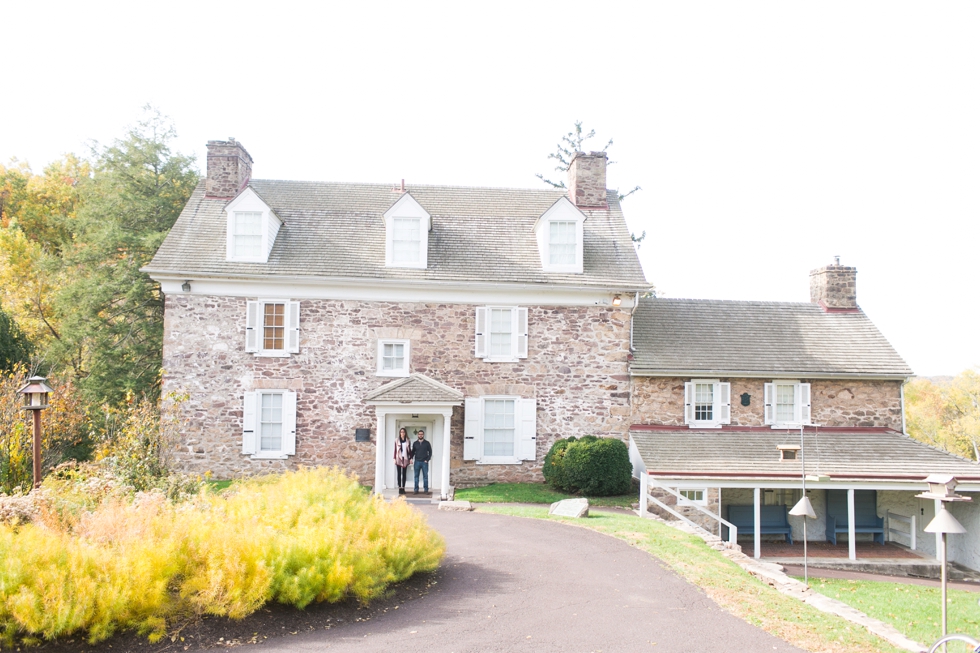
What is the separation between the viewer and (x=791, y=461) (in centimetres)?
1853

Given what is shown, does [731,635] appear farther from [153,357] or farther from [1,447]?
[153,357]

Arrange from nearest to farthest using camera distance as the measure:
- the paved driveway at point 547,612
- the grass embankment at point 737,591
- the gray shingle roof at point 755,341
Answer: the paved driveway at point 547,612 < the grass embankment at point 737,591 < the gray shingle roof at point 755,341

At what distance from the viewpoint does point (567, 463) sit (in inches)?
719

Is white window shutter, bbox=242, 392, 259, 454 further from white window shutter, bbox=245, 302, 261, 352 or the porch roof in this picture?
the porch roof

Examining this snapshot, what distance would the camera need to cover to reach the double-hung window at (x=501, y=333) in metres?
19.8

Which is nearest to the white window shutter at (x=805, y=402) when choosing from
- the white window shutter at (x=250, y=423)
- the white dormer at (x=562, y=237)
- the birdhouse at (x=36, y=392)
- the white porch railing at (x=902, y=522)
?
the white porch railing at (x=902, y=522)

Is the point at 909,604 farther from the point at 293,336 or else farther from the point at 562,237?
the point at 293,336

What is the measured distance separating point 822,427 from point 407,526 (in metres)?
15.1

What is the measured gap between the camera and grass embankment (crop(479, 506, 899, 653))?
773cm

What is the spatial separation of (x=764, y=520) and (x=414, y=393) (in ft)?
33.7

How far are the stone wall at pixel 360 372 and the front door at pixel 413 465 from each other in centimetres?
46

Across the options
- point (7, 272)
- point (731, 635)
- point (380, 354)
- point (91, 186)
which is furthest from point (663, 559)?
point (7, 272)

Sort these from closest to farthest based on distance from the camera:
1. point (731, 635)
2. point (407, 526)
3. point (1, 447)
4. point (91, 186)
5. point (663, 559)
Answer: point (731, 635) → point (407, 526) → point (663, 559) → point (1, 447) → point (91, 186)

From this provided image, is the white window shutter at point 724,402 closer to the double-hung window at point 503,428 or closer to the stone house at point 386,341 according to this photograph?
the stone house at point 386,341
